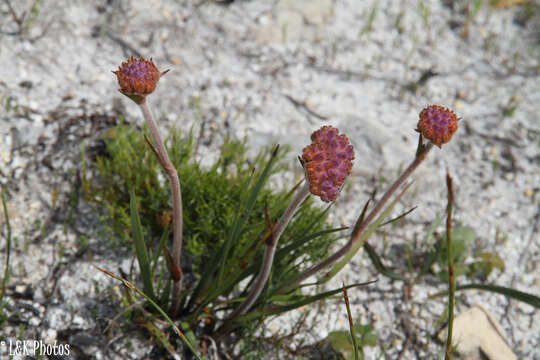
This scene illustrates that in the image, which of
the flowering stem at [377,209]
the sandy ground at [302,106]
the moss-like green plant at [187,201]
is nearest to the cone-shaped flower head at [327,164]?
the flowering stem at [377,209]

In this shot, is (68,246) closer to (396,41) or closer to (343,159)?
(343,159)

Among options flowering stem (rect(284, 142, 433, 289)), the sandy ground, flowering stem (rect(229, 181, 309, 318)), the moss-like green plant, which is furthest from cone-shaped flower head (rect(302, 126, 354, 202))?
the sandy ground

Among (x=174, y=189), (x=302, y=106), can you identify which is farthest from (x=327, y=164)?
(x=302, y=106)

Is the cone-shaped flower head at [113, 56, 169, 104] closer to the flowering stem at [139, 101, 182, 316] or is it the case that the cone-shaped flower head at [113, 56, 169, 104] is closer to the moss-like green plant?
the flowering stem at [139, 101, 182, 316]

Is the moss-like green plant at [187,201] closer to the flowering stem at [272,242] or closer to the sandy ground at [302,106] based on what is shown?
the sandy ground at [302,106]
